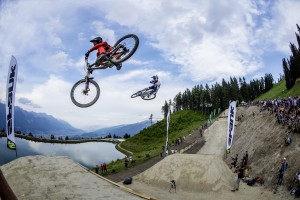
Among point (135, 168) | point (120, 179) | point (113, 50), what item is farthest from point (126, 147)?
point (113, 50)

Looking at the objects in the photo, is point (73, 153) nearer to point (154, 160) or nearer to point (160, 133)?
point (160, 133)

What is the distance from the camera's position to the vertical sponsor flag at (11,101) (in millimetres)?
14719

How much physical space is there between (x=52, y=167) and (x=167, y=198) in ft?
36.9

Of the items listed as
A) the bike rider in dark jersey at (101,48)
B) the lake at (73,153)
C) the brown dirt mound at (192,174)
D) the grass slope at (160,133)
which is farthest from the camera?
the grass slope at (160,133)

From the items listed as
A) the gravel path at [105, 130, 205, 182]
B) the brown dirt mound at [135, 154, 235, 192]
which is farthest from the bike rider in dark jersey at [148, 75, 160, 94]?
the gravel path at [105, 130, 205, 182]

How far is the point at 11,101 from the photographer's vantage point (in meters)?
14.7

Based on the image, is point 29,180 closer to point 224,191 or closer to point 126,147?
point 224,191

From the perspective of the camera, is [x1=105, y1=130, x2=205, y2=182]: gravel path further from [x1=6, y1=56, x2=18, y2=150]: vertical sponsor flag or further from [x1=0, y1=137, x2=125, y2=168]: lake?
[x1=0, y1=137, x2=125, y2=168]: lake

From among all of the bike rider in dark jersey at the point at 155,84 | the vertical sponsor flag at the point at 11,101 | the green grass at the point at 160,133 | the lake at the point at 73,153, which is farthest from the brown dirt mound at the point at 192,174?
the green grass at the point at 160,133

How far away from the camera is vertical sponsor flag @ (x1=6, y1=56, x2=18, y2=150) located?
48.3 feet

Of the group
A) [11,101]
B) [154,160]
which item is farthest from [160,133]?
[11,101]

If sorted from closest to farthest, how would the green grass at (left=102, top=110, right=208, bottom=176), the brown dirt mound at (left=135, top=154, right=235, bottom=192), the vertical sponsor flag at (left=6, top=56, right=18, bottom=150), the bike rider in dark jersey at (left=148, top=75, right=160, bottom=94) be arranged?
the vertical sponsor flag at (left=6, top=56, right=18, bottom=150) < the bike rider in dark jersey at (left=148, top=75, right=160, bottom=94) < the brown dirt mound at (left=135, top=154, right=235, bottom=192) < the green grass at (left=102, top=110, right=208, bottom=176)

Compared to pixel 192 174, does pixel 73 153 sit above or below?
below

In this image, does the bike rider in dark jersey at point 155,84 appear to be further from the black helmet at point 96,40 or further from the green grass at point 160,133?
the green grass at point 160,133
